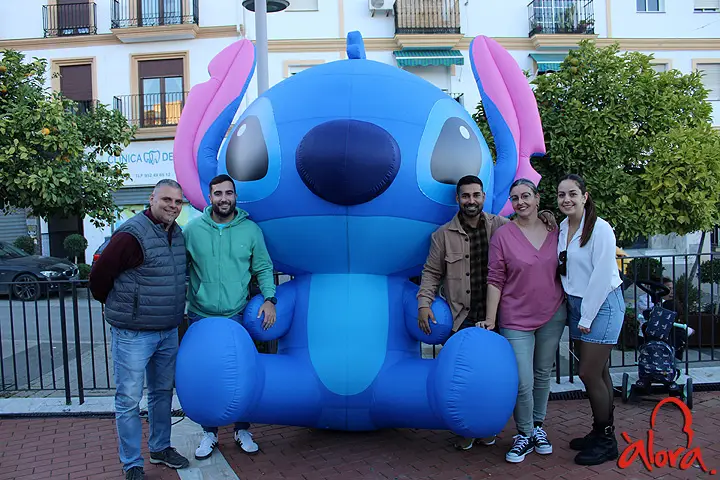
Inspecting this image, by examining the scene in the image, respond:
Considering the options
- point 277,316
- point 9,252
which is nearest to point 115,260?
point 277,316

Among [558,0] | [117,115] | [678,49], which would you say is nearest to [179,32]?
[117,115]

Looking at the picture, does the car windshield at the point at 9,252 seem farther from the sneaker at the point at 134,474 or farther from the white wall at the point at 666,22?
the white wall at the point at 666,22

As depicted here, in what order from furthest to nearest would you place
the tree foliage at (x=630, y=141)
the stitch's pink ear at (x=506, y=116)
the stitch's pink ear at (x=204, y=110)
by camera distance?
the tree foliage at (x=630, y=141) < the stitch's pink ear at (x=204, y=110) < the stitch's pink ear at (x=506, y=116)

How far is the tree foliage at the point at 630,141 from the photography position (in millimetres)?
6773

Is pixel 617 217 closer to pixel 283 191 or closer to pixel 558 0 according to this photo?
pixel 283 191

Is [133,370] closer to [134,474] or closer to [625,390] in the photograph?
[134,474]

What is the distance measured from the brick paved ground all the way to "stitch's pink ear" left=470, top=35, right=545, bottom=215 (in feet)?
5.60

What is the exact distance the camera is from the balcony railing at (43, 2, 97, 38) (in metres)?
17.9

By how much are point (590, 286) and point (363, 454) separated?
1829 mm

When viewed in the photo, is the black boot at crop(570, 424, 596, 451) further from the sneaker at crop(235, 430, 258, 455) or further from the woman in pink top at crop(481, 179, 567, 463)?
the sneaker at crop(235, 430, 258, 455)

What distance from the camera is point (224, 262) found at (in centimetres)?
367

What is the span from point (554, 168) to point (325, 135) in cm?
420

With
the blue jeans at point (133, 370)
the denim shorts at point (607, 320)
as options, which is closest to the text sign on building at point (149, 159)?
the blue jeans at point (133, 370)

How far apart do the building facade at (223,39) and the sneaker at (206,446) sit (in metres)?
14.4
